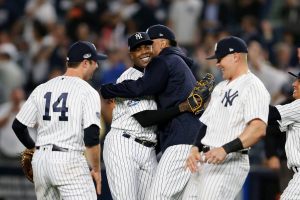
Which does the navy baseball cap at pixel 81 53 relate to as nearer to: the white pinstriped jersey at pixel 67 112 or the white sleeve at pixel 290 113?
the white pinstriped jersey at pixel 67 112

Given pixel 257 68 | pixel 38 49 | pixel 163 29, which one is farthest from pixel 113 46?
pixel 163 29

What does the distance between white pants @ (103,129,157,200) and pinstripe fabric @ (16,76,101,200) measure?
0.28 metres

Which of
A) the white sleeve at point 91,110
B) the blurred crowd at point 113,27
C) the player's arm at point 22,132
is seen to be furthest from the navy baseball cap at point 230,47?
the blurred crowd at point 113,27

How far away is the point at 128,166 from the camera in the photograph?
885 cm

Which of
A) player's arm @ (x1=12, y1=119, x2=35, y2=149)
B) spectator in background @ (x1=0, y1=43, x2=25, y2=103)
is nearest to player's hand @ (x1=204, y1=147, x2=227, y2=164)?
player's arm @ (x1=12, y1=119, x2=35, y2=149)

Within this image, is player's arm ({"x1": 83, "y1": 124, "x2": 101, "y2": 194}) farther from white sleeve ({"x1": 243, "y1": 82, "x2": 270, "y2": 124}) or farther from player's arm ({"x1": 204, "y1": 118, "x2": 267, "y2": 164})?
white sleeve ({"x1": 243, "y1": 82, "x2": 270, "y2": 124})

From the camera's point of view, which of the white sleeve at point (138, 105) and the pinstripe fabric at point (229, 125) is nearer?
the pinstripe fabric at point (229, 125)

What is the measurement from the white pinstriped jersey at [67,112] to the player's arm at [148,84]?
309 millimetres

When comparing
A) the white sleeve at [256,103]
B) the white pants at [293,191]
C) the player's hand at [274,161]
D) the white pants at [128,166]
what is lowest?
the player's hand at [274,161]

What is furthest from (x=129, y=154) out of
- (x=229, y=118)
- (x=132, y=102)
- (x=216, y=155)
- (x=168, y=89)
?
(x=216, y=155)

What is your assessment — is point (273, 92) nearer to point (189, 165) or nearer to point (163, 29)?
point (163, 29)

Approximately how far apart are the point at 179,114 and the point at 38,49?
29.6 feet

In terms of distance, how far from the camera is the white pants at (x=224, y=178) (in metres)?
8.09

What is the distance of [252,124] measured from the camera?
306 inches
